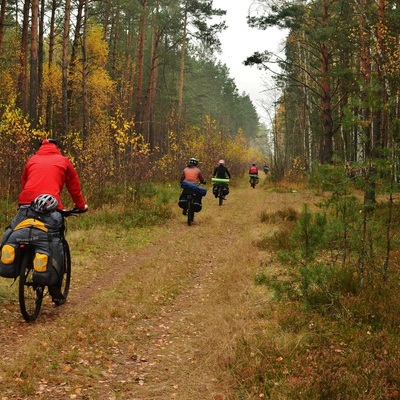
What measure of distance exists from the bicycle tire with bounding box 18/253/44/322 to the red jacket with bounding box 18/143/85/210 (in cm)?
85

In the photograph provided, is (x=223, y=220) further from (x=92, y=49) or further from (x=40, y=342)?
(x=92, y=49)

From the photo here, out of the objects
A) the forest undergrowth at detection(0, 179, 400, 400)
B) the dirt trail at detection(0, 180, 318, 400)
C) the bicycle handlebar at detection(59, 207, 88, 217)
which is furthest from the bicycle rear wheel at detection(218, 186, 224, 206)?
the bicycle handlebar at detection(59, 207, 88, 217)

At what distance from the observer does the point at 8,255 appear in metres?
4.94

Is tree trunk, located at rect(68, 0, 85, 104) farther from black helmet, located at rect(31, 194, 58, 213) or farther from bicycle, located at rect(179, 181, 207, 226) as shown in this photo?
black helmet, located at rect(31, 194, 58, 213)

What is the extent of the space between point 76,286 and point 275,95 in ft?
114

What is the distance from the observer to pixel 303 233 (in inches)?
253

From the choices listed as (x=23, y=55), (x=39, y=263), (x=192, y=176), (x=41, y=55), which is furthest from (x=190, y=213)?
(x=41, y=55)

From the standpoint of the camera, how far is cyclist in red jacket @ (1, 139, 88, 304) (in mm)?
5250

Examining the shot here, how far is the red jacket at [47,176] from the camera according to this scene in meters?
5.53

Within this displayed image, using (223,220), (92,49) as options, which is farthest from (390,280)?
(92,49)

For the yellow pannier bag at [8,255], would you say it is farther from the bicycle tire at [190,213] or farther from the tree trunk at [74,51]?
the tree trunk at [74,51]

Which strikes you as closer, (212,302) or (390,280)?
(390,280)

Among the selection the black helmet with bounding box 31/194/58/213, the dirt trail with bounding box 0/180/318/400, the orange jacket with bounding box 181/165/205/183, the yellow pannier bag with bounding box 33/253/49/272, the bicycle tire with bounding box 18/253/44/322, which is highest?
the orange jacket with bounding box 181/165/205/183

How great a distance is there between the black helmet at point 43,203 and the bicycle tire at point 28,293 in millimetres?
580
